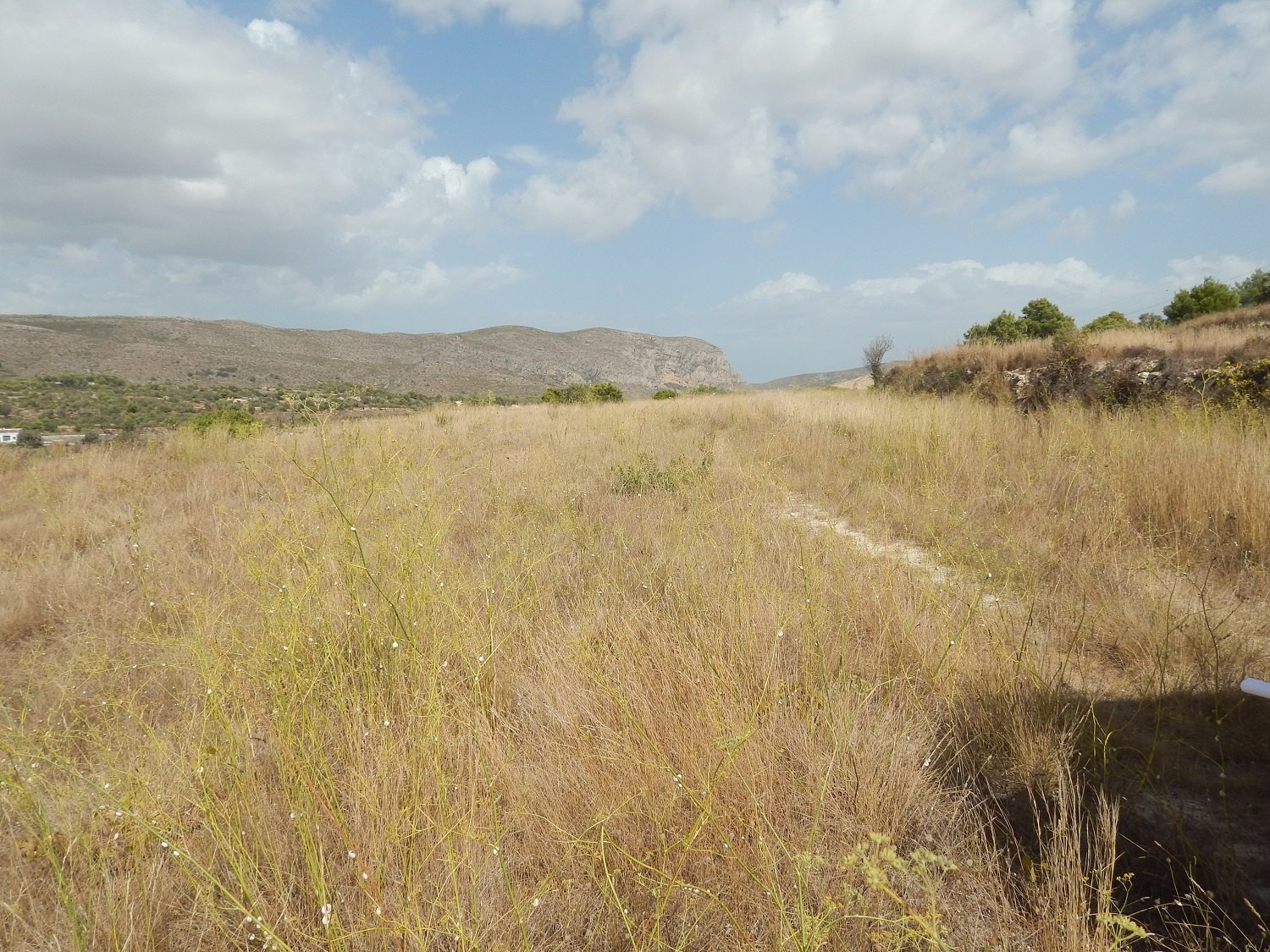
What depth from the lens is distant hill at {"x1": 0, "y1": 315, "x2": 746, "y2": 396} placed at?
30.6 metres

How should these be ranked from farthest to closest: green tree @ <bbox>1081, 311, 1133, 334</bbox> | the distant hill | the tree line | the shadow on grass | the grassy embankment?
the distant hill, green tree @ <bbox>1081, 311, 1133, 334</bbox>, the tree line, the grassy embankment, the shadow on grass

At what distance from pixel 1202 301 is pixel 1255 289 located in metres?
2.14

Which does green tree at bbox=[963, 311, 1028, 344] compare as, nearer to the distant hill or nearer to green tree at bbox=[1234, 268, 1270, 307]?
green tree at bbox=[1234, 268, 1270, 307]

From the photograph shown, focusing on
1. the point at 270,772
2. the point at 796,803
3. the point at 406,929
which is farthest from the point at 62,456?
the point at 796,803

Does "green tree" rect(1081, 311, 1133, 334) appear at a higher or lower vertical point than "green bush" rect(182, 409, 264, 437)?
higher

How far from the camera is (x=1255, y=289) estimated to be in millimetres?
16344

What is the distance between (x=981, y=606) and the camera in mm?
2730

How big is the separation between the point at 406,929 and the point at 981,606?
2.71 metres

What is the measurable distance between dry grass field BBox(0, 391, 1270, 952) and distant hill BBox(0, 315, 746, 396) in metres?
30.3

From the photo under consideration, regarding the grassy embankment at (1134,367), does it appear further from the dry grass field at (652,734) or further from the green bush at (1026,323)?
the green bush at (1026,323)

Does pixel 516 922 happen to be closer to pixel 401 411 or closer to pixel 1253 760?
pixel 1253 760

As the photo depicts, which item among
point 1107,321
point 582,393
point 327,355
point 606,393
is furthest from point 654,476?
point 327,355

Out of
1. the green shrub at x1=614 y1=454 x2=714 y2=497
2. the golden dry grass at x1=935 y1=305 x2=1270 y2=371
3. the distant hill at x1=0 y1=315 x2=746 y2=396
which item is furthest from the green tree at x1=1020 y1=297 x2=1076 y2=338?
the distant hill at x1=0 y1=315 x2=746 y2=396

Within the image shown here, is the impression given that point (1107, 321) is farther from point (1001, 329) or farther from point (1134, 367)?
point (1134, 367)
